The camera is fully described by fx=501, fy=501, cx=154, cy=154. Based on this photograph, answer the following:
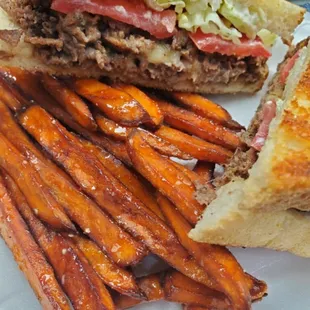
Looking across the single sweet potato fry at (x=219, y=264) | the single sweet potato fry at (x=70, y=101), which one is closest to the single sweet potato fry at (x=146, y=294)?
Result: the single sweet potato fry at (x=219, y=264)


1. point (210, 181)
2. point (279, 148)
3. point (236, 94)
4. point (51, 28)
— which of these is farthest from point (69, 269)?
point (236, 94)

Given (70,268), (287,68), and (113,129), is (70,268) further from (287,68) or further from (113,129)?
(287,68)

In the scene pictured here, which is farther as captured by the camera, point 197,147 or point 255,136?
point 197,147

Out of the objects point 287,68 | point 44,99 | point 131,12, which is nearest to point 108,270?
point 44,99

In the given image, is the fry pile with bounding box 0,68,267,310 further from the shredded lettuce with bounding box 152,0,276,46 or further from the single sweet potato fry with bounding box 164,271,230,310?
the shredded lettuce with bounding box 152,0,276,46

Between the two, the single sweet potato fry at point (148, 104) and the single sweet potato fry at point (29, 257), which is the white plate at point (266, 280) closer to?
the single sweet potato fry at point (29, 257)

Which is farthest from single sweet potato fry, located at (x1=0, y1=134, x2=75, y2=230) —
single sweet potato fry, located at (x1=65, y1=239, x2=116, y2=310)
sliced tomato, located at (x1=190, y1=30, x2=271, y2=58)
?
sliced tomato, located at (x1=190, y1=30, x2=271, y2=58)
